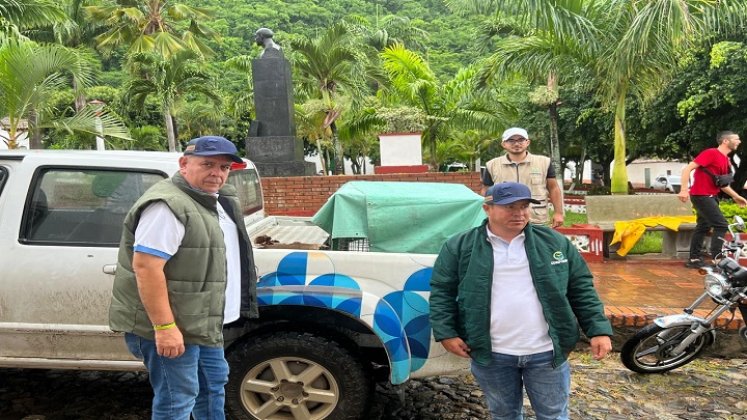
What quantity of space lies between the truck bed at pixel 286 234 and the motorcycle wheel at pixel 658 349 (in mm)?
2344

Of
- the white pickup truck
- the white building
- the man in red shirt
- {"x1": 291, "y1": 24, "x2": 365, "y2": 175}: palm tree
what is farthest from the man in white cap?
the white building

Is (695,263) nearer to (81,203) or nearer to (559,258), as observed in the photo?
(559,258)

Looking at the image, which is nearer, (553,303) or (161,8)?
(553,303)

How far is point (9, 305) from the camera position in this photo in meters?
3.03

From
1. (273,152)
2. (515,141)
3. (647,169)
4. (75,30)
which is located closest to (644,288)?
(515,141)

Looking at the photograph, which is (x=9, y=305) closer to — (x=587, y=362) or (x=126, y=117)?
(x=587, y=362)

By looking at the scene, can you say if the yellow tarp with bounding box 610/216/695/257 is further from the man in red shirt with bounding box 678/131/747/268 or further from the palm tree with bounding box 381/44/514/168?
the palm tree with bounding box 381/44/514/168

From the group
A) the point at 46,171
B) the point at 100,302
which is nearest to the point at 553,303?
the point at 100,302

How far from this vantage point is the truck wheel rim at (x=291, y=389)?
119 inches

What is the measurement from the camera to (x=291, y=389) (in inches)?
121

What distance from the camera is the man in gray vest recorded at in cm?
216

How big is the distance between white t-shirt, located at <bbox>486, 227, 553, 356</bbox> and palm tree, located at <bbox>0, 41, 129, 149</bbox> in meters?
8.01

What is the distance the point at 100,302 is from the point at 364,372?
58.0 inches

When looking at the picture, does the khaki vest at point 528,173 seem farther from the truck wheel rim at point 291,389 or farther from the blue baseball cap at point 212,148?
the blue baseball cap at point 212,148
